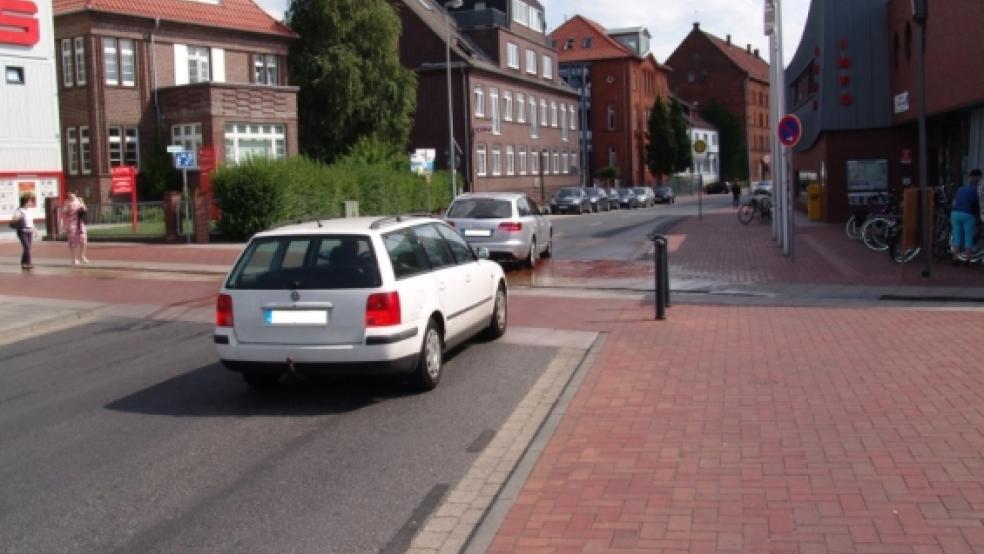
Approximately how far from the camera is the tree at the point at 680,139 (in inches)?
3642

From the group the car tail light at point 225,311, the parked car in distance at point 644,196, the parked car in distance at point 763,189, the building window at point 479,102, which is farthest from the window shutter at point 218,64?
the car tail light at point 225,311

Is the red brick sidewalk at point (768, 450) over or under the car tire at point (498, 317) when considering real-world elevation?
under

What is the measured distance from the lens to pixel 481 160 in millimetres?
61406

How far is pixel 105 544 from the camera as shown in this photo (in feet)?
17.6

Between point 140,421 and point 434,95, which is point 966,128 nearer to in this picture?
point 140,421

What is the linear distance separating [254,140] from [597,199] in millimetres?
Result: 24885

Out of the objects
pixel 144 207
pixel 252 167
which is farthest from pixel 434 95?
pixel 252 167

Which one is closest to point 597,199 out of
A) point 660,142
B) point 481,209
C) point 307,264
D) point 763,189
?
point 763,189

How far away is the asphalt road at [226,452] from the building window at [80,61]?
32757mm

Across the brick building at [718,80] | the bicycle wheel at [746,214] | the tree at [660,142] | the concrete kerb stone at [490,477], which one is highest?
the brick building at [718,80]

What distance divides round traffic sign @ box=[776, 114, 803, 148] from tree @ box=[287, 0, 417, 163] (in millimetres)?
31028

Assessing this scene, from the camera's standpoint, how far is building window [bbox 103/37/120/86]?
40.8 meters

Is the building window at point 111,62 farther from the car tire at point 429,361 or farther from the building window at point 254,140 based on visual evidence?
the car tire at point 429,361

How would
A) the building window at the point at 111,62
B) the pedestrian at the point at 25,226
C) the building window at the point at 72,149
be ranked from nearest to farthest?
the pedestrian at the point at 25,226
the building window at the point at 111,62
the building window at the point at 72,149
